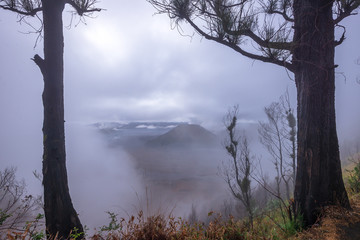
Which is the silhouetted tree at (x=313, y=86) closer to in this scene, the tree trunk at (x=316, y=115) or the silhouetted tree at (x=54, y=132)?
the tree trunk at (x=316, y=115)

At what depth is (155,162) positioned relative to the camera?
377ft

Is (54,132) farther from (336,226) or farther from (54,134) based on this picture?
(336,226)

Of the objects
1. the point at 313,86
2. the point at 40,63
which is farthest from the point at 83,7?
the point at 313,86

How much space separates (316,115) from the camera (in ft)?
10.2

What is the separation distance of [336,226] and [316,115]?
153 centimetres

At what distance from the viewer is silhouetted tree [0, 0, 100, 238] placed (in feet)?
11.3

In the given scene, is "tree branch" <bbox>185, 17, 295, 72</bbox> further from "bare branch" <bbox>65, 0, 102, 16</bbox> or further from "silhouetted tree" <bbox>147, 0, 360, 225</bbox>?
"bare branch" <bbox>65, 0, 102, 16</bbox>

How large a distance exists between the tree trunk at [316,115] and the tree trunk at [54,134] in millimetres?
3825

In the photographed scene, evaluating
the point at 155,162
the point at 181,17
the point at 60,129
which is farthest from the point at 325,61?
the point at 155,162

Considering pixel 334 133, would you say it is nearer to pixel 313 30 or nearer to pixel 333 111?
pixel 333 111

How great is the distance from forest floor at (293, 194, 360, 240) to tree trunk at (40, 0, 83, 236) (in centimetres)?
356

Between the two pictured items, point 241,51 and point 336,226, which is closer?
point 336,226

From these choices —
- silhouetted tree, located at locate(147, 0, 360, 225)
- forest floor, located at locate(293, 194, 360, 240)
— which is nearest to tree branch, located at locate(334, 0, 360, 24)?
silhouetted tree, located at locate(147, 0, 360, 225)

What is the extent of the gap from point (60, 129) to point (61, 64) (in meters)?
1.28
